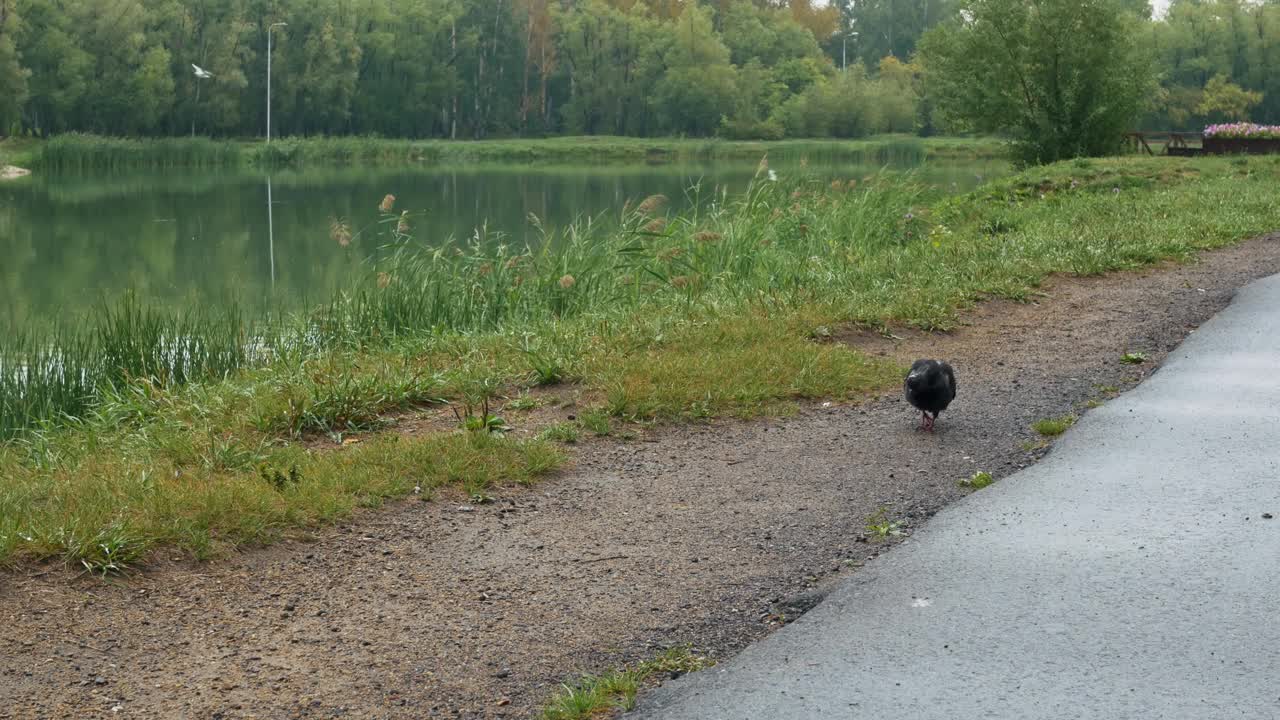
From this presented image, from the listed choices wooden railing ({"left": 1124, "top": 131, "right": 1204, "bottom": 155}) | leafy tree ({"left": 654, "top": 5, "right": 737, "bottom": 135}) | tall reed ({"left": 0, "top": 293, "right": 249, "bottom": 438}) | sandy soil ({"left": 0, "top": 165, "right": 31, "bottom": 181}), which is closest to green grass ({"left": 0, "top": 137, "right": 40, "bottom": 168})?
sandy soil ({"left": 0, "top": 165, "right": 31, "bottom": 181})

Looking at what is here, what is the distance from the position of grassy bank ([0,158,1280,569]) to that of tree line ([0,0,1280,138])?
2294 inches

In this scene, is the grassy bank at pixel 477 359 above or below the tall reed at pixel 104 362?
above

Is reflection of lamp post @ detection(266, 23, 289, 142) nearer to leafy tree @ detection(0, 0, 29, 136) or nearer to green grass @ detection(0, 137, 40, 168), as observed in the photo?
green grass @ detection(0, 137, 40, 168)

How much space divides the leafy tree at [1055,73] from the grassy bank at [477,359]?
47.0 ft

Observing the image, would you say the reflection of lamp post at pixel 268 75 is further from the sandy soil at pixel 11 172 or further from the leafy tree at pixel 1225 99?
the leafy tree at pixel 1225 99

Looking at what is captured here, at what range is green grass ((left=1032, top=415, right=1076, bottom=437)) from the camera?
22.2 feet

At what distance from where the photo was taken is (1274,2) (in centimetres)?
9419

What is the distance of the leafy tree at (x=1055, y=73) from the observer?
29.6 metres

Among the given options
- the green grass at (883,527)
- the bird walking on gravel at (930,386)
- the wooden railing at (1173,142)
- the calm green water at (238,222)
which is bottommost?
the calm green water at (238,222)

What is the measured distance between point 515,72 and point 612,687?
96.4 m

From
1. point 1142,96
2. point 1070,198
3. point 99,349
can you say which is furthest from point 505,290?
point 1142,96

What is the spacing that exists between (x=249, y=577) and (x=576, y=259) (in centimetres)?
754

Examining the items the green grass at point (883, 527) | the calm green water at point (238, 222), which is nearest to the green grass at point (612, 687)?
the green grass at point (883, 527)

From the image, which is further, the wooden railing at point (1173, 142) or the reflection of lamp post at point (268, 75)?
the reflection of lamp post at point (268, 75)
